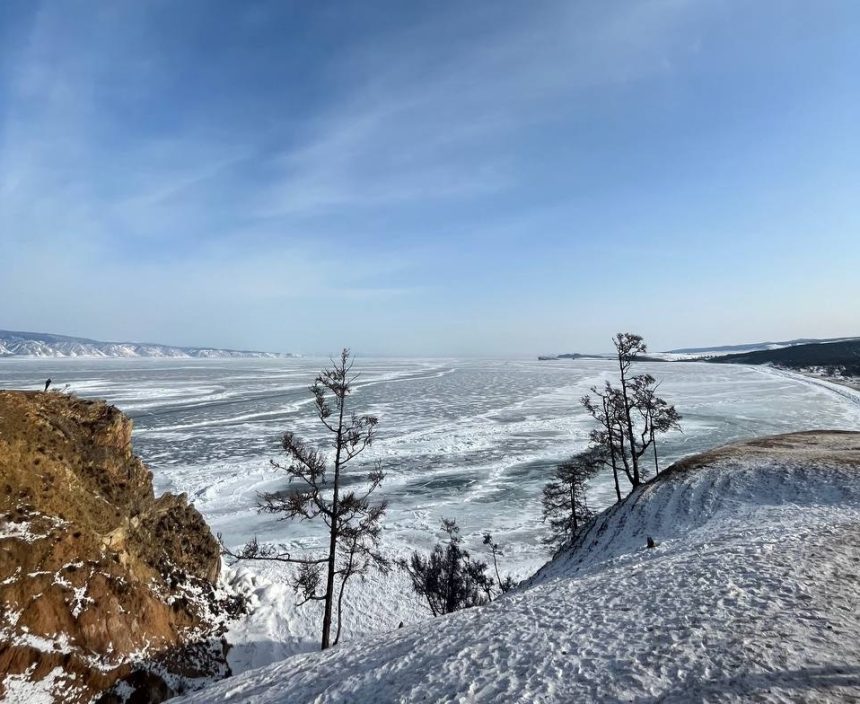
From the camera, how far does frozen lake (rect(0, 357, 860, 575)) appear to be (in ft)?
90.6

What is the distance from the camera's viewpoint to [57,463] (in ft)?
44.6

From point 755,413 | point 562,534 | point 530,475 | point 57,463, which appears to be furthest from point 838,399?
point 57,463

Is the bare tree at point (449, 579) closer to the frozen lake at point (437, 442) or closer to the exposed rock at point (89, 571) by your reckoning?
the frozen lake at point (437, 442)

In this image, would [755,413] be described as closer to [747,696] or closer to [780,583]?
[780,583]

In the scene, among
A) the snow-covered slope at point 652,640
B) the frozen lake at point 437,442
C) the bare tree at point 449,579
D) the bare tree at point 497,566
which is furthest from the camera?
the frozen lake at point 437,442

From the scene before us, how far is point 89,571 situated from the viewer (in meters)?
12.3

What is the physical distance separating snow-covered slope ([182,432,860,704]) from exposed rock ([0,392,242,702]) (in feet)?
12.0

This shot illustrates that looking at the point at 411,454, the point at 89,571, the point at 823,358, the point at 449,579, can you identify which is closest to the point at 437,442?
the point at 411,454

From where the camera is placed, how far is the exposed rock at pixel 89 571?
1067 cm

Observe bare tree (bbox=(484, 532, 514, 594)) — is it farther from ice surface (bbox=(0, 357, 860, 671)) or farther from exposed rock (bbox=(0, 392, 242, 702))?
exposed rock (bbox=(0, 392, 242, 702))

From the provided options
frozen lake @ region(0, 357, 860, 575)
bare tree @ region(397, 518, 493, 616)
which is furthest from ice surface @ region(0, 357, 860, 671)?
bare tree @ region(397, 518, 493, 616)

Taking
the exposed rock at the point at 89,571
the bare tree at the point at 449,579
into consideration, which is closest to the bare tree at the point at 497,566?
the bare tree at the point at 449,579

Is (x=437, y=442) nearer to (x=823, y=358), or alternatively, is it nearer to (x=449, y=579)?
(x=449, y=579)

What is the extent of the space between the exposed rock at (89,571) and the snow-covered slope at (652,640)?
367 cm
